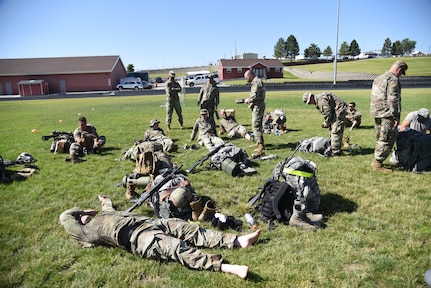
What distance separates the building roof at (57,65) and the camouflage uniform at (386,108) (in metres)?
52.6

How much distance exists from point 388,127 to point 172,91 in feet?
30.7

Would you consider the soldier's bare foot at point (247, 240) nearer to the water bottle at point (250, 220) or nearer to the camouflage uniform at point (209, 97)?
the water bottle at point (250, 220)

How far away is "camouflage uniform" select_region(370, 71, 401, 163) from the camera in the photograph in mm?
7355

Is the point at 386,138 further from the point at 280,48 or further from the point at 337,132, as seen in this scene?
the point at 280,48

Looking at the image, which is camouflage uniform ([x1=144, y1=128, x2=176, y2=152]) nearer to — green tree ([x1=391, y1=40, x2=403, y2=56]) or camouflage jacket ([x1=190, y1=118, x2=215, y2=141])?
camouflage jacket ([x1=190, y1=118, x2=215, y2=141])

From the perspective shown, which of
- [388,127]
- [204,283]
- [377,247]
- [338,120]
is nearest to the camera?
[204,283]

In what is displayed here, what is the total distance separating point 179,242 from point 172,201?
45.7 inches

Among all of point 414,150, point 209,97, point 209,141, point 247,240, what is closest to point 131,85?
point 209,97

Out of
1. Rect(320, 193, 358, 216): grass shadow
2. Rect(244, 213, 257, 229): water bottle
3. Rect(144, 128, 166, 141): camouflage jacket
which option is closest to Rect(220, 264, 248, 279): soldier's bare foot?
Rect(244, 213, 257, 229): water bottle

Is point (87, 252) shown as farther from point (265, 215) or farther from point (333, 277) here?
point (333, 277)

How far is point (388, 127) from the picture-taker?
7.50 meters

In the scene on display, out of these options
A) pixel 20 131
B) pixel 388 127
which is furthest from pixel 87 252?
pixel 20 131

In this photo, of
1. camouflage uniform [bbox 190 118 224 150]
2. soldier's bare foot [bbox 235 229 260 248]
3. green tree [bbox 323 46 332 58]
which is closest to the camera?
soldier's bare foot [bbox 235 229 260 248]

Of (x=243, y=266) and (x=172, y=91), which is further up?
(x=172, y=91)
